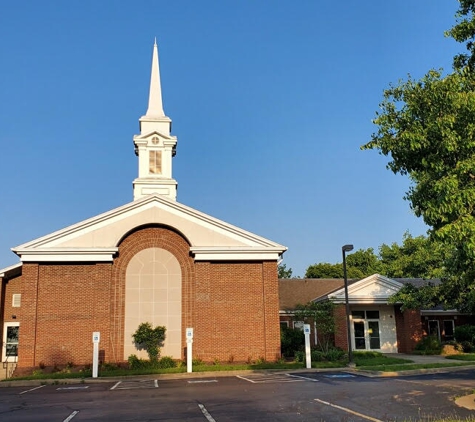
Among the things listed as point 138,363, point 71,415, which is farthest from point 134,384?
point 71,415

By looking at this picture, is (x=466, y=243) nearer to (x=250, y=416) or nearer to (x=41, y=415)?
(x=250, y=416)

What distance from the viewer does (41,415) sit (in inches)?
440

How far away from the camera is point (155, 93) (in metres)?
38.2

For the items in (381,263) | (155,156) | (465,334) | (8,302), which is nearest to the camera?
(8,302)

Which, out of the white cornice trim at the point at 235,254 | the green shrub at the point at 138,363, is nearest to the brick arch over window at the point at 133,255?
the white cornice trim at the point at 235,254

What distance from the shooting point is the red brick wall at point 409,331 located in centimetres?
3056

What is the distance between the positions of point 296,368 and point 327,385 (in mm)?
6596

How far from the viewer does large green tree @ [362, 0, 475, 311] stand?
363 inches

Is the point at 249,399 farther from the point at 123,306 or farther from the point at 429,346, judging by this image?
the point at 429,346

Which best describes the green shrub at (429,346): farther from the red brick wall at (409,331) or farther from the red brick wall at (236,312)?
the red brick wall at (236,312)

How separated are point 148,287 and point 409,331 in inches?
650

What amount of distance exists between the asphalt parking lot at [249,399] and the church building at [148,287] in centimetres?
494

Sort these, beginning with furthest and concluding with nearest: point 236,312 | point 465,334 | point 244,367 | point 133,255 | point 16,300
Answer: point 465,334, point 16,300, point 133,255, point 236,312, point 244,367

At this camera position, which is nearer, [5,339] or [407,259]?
[5,339]
